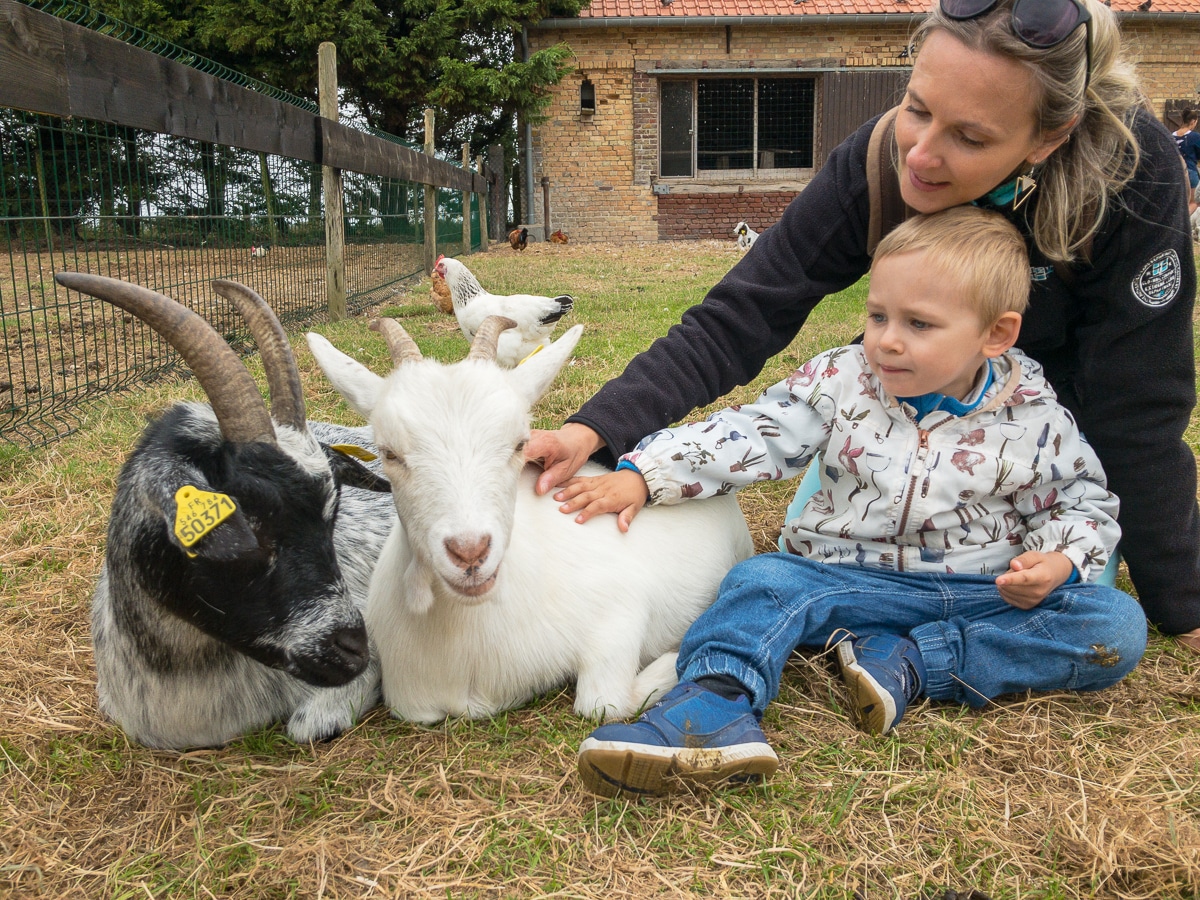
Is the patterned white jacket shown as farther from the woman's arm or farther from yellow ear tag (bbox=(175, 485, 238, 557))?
yellow ear tag (bbox=(175, 485, 238, 557))

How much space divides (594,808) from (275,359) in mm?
1246

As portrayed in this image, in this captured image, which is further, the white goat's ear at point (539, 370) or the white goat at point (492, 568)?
the white goat's ear at point (539, 370)

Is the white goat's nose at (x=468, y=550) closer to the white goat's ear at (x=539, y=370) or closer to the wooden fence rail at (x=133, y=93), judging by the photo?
the white goat's ear at (x=539, y=370)

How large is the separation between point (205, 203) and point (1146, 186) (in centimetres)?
569

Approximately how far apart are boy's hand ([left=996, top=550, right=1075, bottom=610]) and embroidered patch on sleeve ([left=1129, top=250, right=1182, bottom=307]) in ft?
2.25

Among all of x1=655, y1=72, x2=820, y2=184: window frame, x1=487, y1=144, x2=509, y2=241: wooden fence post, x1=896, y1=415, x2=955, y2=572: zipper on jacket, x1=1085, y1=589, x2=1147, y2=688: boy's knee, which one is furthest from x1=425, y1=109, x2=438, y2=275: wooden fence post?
x1=1085, y1=589, x2=1147, y2=688: boy's knee

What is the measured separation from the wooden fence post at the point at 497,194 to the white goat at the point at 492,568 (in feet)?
65.2

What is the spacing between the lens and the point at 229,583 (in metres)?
1.96

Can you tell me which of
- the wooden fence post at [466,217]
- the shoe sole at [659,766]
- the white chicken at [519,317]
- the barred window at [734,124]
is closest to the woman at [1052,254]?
the shoe sole at [659,766]

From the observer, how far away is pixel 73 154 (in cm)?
514

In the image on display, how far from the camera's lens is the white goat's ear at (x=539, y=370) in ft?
7.63

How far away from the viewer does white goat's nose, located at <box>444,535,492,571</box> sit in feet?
6.06

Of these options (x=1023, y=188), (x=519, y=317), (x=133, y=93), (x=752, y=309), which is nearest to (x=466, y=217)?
(x=519, y=317)

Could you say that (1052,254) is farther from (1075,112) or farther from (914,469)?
(914,469)
